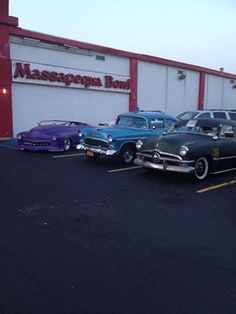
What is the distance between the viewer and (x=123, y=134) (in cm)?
1116

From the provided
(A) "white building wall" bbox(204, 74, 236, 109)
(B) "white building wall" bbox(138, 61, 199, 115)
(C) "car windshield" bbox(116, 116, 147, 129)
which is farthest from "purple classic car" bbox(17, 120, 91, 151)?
(A) "white building wall" bbox(204, 74, 236, 109)

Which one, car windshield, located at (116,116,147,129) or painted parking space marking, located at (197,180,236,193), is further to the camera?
car windshield, located at (116,116,147,129)

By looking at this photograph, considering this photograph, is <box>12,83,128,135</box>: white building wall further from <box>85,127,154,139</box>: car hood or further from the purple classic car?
<box>85,127,154,139</box>: car hood

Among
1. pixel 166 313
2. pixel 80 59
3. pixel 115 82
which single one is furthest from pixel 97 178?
pixel 115 82

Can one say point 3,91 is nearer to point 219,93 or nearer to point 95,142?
point 95,142

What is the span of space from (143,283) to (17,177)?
19.7 feet

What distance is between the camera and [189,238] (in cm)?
521

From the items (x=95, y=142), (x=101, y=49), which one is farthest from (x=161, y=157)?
(x=101, y=49)

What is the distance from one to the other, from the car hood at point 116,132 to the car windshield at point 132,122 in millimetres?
299

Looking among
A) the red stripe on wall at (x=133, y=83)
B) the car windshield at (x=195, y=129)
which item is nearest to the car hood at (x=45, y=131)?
the car windshield at (x=195, y=129)

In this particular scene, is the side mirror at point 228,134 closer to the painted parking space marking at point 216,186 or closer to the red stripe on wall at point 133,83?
the painted parking space marking at point 216,186

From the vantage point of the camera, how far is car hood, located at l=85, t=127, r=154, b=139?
11.0 meters

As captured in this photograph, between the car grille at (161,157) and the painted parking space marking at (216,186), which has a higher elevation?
the car grille at (161,157)

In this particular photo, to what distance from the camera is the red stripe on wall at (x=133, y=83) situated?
78.7 ft
